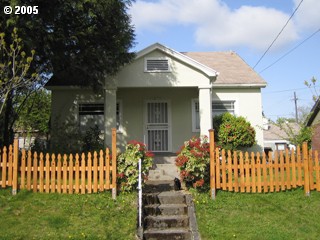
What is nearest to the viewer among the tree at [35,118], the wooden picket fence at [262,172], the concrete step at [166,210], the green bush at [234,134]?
the concrete step at [166,210]

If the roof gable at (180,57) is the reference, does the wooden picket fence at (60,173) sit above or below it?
below

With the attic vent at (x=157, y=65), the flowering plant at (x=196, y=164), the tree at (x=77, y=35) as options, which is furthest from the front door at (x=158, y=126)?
the flowering plant at (x=196, y=164)

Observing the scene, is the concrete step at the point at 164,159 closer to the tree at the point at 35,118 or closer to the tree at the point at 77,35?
the tree at the point at 77,35

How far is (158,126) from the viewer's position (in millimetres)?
15578

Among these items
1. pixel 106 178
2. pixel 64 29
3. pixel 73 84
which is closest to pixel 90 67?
pixel 64 29

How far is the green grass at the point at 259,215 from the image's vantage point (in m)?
7.27

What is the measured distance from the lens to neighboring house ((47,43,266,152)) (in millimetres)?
13898

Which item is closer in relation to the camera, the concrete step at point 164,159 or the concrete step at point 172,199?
the concrete step at point 172,199

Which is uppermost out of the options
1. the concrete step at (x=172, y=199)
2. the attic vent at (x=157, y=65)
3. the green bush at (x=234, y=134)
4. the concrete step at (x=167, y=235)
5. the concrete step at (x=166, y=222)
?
the attic vent at (x=157, y=65)

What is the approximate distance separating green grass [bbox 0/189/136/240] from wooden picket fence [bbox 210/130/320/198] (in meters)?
2.27

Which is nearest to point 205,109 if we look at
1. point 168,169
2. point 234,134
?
point 234,134

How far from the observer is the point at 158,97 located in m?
15.6

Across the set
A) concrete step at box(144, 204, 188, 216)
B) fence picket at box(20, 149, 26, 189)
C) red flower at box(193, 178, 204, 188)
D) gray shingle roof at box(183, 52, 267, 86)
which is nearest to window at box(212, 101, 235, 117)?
gray shingle roof at box(183, 52, 267, 86)

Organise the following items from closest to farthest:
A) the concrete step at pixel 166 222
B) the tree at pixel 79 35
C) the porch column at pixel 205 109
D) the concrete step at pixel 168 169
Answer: the concrete step at pixel 166 222
the tree at pixel 79 35
the concrete step at pixel 168 169
the porch column at pixel 205 109
